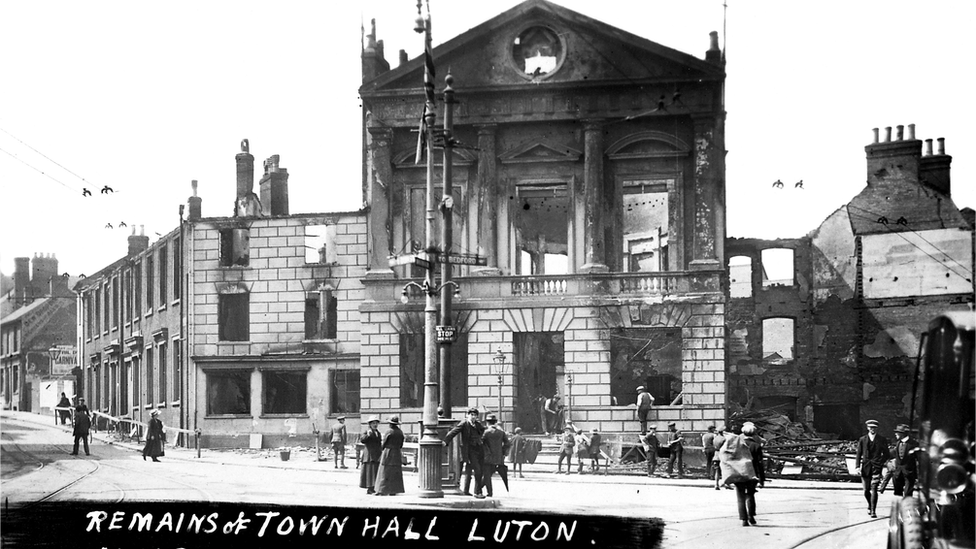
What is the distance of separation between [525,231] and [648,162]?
398cm

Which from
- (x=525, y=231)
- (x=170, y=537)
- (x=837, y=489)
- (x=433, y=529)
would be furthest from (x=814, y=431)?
(x=170, y=537)

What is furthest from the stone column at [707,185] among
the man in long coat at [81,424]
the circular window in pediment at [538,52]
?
the man in long coat at [81,424]

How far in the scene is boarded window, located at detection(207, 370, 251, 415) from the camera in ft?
108

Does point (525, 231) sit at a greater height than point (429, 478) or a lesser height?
greater

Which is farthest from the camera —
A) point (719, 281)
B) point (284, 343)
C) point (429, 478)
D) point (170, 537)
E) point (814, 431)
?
→ point (284, 343)

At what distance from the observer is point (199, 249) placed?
33.1 metres

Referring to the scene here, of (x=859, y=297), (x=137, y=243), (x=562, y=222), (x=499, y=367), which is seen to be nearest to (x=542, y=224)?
(x=562, y=222)

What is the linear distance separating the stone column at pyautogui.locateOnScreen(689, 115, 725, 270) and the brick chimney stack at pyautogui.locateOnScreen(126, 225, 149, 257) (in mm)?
19230

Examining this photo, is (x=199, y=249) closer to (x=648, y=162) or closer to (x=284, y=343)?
(x=284, y=343)

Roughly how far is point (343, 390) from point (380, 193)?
680cm

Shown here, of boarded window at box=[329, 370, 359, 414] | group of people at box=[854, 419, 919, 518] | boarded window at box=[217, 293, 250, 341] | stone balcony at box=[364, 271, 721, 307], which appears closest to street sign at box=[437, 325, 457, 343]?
group of people at box=[854, 419, 919, 518]

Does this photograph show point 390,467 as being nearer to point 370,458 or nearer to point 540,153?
point 370,458

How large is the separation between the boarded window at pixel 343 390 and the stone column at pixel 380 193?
15.4 ft

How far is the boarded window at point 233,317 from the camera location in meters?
33.0
